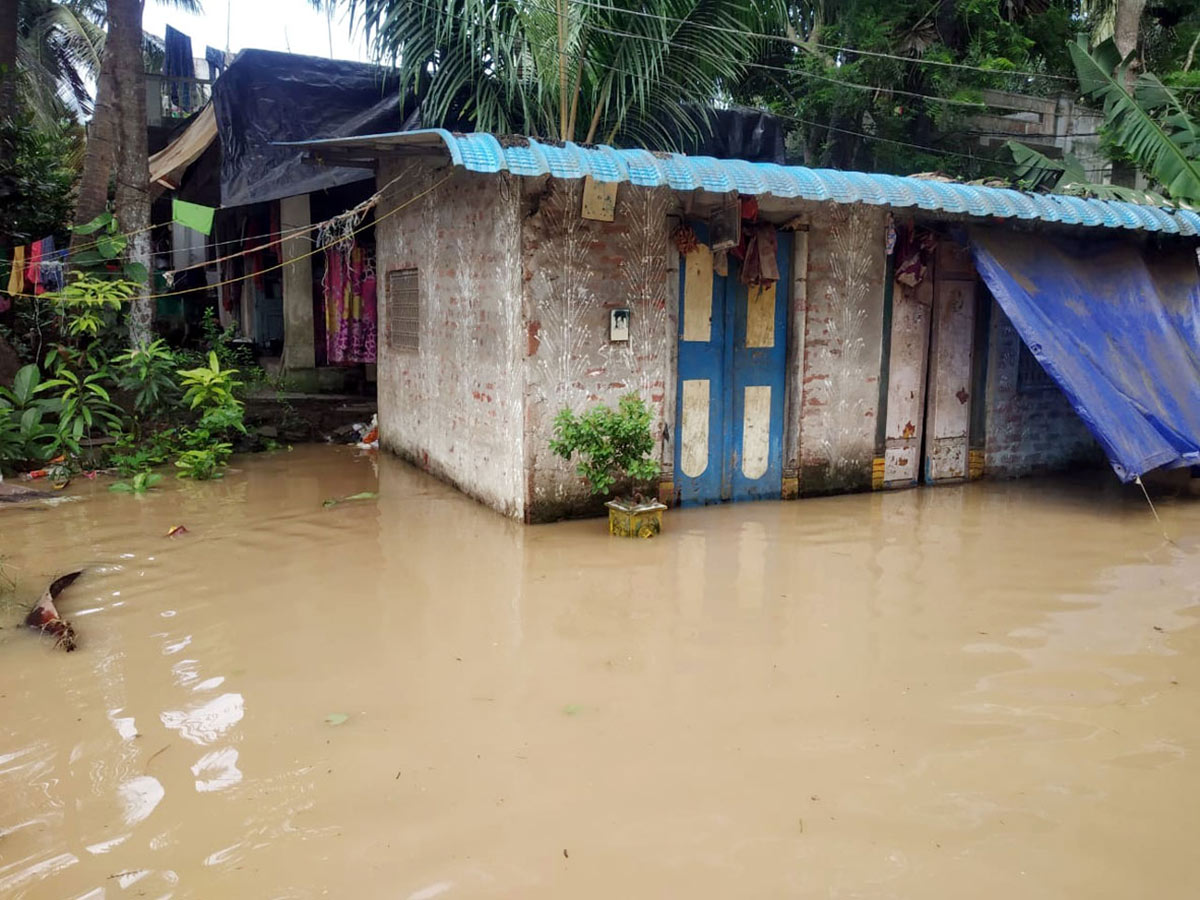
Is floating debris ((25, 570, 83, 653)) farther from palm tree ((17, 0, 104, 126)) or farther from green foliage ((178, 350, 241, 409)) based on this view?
palm tree ((17, 0, 104, 126))

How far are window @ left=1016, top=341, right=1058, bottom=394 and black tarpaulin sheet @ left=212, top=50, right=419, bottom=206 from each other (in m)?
6.58

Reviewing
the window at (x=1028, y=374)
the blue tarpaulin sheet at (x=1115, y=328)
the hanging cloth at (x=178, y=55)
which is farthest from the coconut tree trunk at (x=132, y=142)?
the hanging cloth at (x=178, y=55)

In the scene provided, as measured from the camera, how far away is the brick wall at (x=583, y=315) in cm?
614

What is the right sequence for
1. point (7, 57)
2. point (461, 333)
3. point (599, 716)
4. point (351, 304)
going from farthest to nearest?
point (351, 304), point (7, 57), point (461, 333), point (599, 716)

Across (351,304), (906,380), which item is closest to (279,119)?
(351,304)

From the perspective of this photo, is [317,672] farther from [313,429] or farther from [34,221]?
[34,221]

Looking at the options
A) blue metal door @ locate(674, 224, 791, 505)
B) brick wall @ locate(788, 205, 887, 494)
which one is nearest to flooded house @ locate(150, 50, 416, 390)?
blue metal door @ locate(674, 224, 791, 505)

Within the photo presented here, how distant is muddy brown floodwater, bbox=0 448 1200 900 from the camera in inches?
101

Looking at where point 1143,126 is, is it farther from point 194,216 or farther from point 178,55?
point 178,55

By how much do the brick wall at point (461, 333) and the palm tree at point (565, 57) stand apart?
4.23 ft

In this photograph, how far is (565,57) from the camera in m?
8.30

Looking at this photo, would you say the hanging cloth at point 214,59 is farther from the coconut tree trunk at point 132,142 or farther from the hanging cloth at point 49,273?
the hanging cloth at point 49,273

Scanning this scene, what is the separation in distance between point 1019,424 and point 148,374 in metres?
8.19

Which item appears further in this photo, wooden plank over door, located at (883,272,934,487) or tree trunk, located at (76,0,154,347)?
tree trunk, located at (76,0,154,347)
